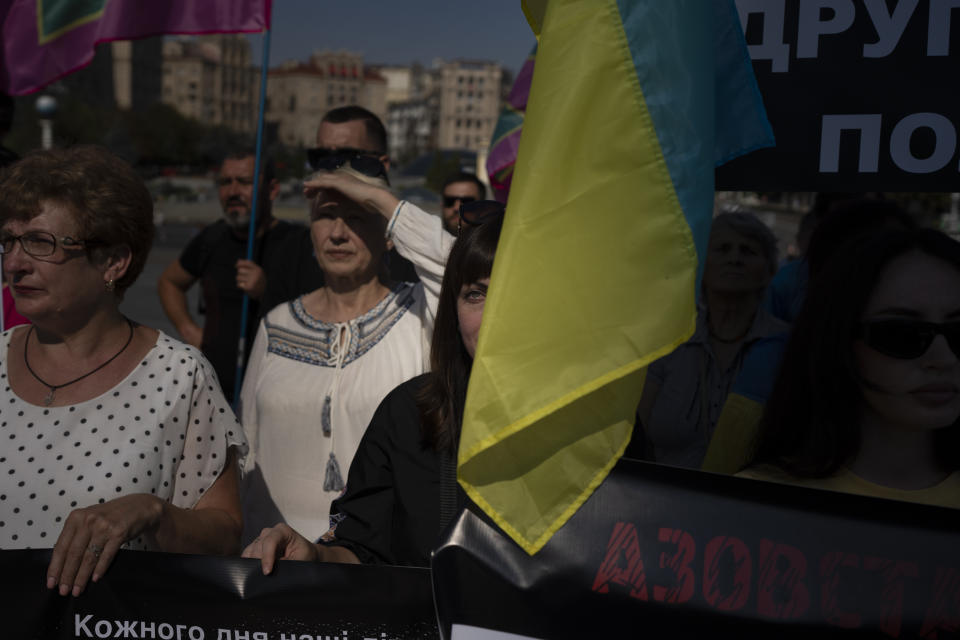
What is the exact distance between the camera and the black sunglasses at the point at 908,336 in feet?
5.70

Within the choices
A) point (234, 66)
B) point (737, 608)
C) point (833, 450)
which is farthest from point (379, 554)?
point (234, 66)

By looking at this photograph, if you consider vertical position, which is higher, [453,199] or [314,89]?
[314,89]

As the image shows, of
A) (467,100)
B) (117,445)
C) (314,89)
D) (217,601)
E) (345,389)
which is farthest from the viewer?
(314,89)

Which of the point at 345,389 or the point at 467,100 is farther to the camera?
the point at 467,100

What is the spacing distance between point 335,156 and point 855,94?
6.14 ft

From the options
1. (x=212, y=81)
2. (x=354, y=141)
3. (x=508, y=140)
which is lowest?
(x=354, y=141)

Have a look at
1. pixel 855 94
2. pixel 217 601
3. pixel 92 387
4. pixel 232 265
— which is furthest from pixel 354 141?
pixel 217 601

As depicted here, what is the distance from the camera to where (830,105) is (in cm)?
221

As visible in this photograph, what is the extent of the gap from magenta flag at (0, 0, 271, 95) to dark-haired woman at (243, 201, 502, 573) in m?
2.37

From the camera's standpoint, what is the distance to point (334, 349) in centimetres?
305

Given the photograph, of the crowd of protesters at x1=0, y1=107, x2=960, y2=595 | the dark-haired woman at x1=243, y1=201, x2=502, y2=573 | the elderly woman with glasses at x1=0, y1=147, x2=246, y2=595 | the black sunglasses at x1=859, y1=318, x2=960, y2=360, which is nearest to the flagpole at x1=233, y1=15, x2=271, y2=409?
the crowd of protesters at x1=0, y1=107, x2=960, y2=595

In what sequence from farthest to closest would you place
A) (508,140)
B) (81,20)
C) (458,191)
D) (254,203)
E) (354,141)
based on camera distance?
(508,140) → (458,191) → (81,20) → (254,203) → (354,141)

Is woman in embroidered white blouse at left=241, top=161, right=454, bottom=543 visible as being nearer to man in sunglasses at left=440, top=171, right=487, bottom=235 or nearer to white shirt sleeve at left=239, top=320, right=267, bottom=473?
white shirt sleeve at left=239, top=320, right=267, bottom=473

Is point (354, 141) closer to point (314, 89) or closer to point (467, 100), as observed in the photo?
point (467, 100)
